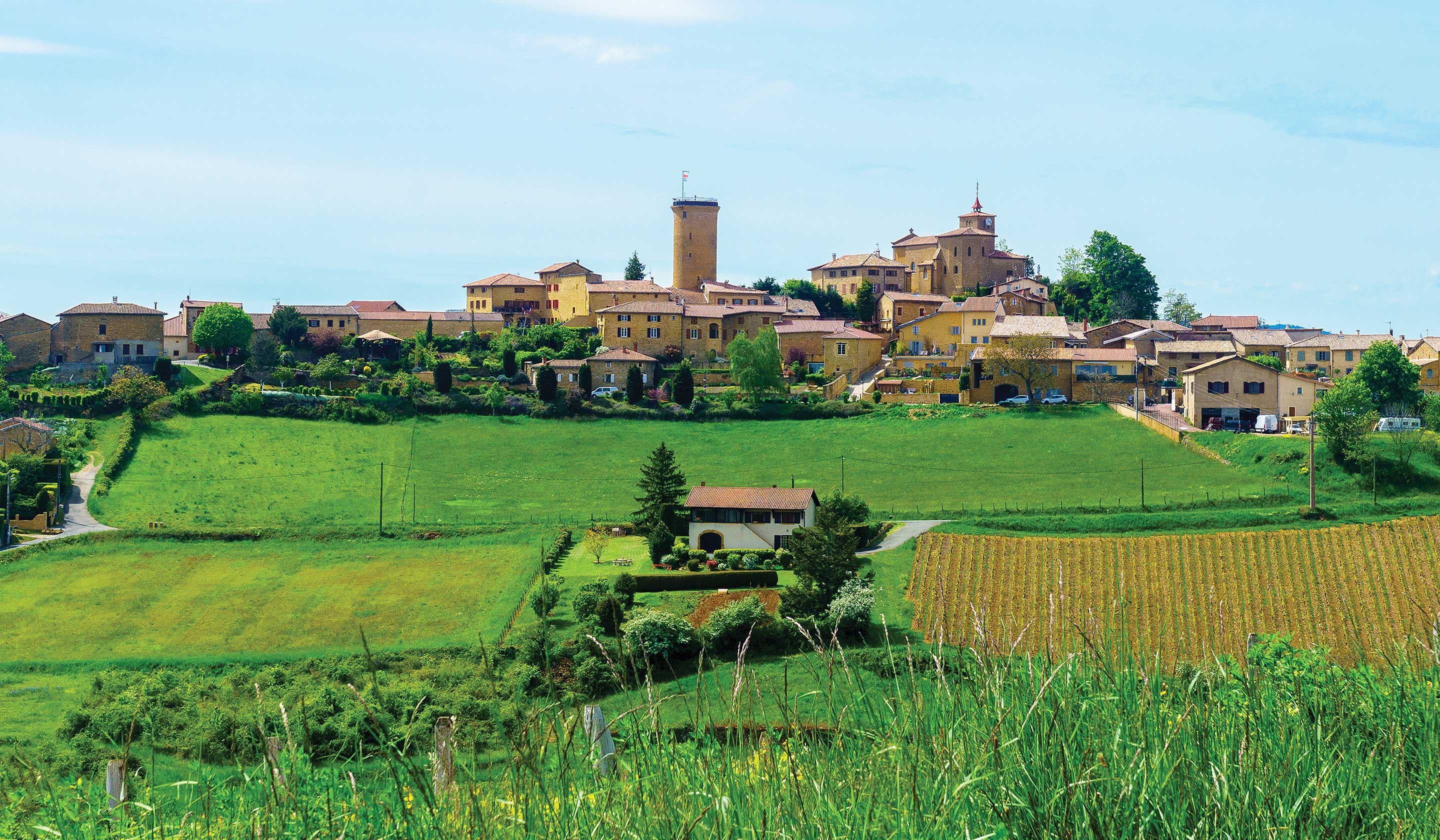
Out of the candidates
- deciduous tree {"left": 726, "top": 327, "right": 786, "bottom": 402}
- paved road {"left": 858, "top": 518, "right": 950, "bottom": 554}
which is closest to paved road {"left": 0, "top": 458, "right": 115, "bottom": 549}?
paved road {"left": 858, "top": 518, "right": 950, "bottom": 554}

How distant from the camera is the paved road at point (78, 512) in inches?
1663

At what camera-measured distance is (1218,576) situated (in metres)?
34.0

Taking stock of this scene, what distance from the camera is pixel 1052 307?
85000 millimetres

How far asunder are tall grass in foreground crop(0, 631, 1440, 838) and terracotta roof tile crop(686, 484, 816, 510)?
31.9 meters

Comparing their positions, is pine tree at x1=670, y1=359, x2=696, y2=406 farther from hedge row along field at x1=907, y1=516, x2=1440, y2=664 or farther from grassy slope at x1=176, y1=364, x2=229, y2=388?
hedge row along field at x1=907, y1=516, x2=1440, y2=664

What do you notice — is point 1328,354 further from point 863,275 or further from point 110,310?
point 110,310

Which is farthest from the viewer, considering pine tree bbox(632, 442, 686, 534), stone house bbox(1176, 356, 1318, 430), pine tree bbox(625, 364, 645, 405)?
pine tree bbox(625, 364, 645, 405)

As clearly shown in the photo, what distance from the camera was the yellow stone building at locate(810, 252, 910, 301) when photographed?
93.0 m


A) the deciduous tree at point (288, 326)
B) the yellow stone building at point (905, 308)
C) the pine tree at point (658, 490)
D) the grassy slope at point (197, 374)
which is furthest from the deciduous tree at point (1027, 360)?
the grassy slope at point (197, 374)

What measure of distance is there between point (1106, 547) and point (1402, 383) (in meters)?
31.7

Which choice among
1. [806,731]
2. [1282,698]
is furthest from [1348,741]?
[806,731]

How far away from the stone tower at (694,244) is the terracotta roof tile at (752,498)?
182ft

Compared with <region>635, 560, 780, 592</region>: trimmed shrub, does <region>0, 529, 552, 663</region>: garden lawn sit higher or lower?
lower

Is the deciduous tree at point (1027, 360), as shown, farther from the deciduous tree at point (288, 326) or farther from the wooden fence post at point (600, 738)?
the wooden fence post at point (600, 738)
